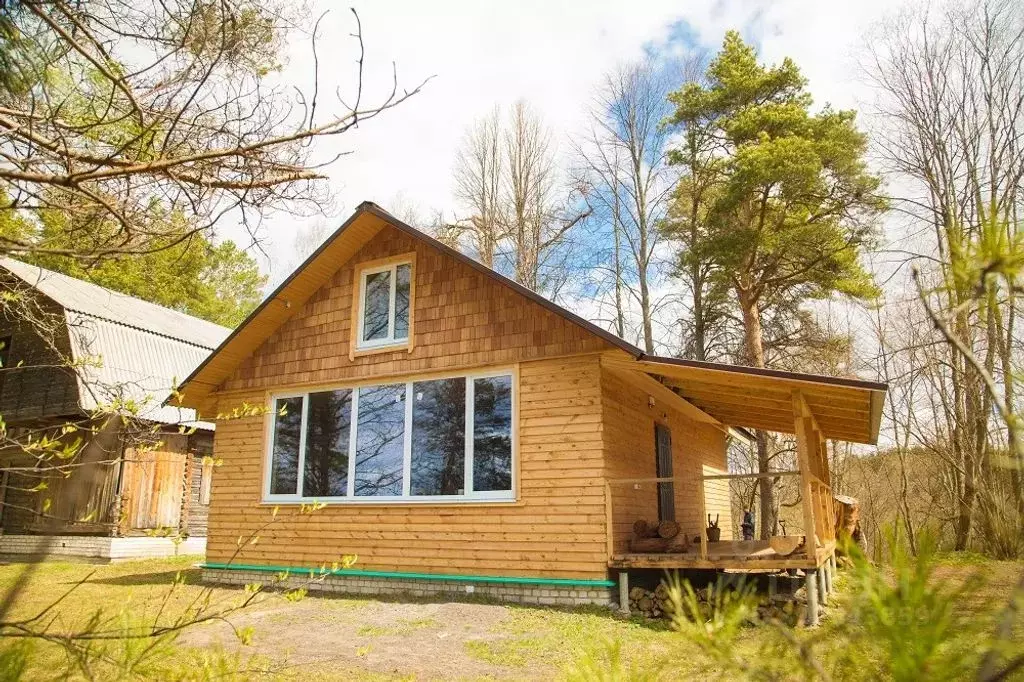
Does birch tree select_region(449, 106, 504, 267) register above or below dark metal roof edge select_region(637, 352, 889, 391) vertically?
above

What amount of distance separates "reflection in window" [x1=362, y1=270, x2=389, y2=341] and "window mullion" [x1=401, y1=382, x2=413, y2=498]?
129 cm

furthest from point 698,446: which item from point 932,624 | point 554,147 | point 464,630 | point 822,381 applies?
point 932,624

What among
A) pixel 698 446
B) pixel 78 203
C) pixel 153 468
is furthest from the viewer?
pixel 153 468

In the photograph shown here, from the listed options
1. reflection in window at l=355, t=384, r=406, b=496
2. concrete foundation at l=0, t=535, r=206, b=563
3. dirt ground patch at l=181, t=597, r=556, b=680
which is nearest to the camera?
dirt ground patch at l=181, t=597, r=556, b=680

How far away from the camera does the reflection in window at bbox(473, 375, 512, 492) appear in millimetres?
9164

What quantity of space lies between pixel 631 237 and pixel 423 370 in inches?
528

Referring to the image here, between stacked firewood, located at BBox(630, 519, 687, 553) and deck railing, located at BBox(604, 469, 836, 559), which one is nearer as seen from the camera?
deck railing, located at BBox(604, 469, 836, 559)

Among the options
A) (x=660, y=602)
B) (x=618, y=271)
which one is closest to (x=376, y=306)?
(x=660, y=602)

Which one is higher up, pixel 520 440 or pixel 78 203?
pixel 78 203

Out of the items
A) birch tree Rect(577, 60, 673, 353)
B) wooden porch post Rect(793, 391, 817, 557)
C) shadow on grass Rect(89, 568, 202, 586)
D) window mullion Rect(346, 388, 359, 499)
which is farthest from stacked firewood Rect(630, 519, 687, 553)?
birch tree Rect(577, 60, 673, 353)

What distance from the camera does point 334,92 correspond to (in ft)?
9.18

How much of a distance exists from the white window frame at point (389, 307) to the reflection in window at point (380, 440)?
674 mm

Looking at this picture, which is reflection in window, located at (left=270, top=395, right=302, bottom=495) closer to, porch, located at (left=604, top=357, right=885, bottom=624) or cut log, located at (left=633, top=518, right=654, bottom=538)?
porch, located at (left=604, top=357, right=885, bottom=624)

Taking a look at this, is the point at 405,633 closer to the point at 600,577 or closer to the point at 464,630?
the point at 464,630
